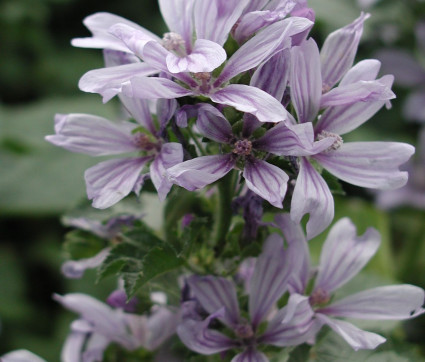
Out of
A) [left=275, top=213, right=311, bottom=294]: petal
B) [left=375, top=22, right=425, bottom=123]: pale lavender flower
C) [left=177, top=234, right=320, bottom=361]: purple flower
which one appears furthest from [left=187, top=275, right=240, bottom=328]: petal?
[left=375, top=22, right=425, bottom=123]: pale lavender flower

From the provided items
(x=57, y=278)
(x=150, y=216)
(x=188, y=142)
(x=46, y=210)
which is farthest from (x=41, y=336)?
(x=188, y=142)

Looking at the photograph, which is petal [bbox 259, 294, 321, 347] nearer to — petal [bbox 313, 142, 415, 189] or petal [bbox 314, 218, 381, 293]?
petal [bbox 314, 218, 381, 293]

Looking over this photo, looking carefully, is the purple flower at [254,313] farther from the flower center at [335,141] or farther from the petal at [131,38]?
the petal at [131,38]

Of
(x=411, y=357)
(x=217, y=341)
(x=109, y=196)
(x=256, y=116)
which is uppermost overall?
(x=256, y=116)

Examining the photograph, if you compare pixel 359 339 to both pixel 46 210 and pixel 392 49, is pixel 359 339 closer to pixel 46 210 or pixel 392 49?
pixel 46 210

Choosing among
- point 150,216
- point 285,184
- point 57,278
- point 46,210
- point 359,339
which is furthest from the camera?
point 57,278

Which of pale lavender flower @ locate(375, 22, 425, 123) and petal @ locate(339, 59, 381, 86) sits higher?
petal @ locate(339, 59, 381, 86)
